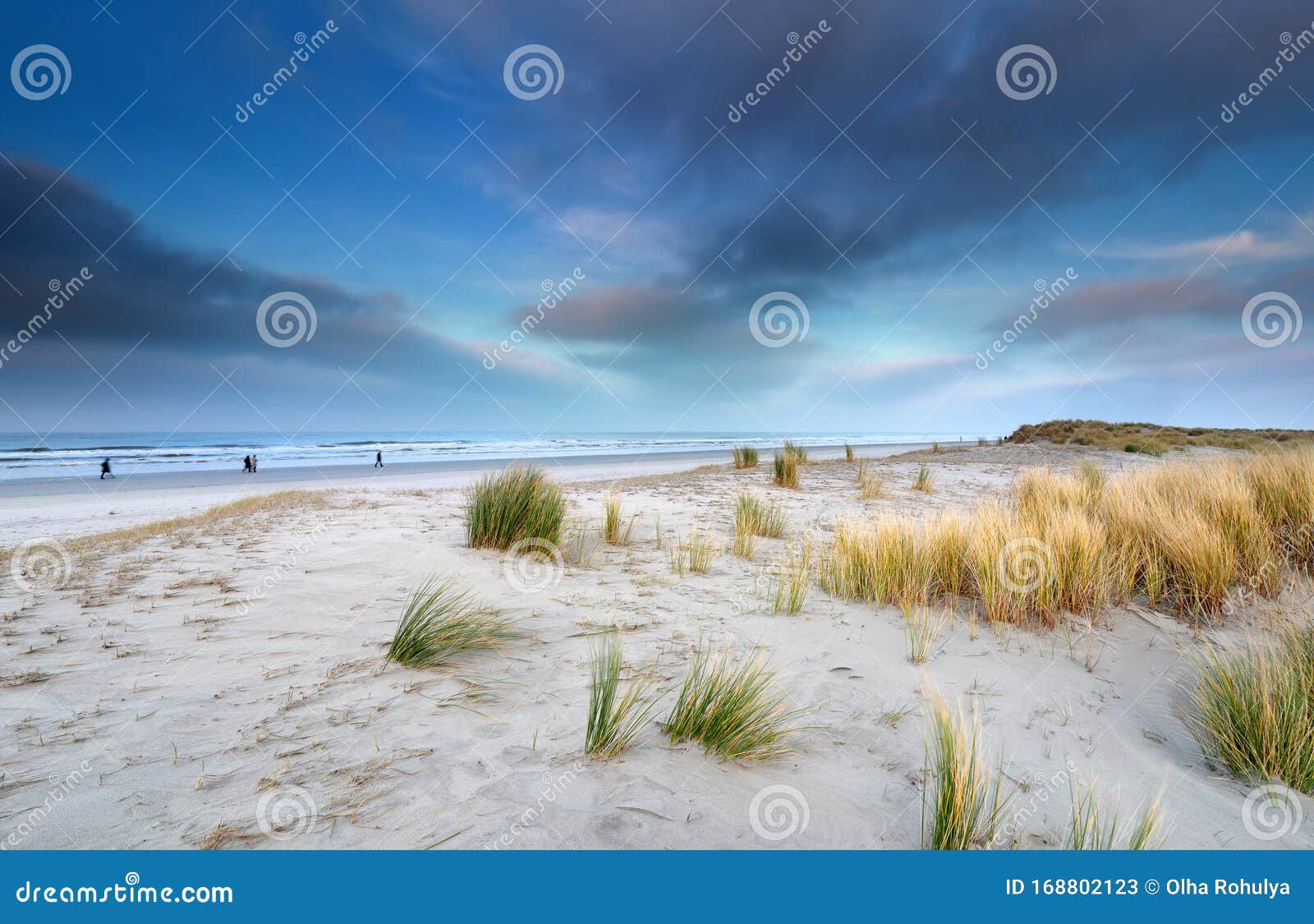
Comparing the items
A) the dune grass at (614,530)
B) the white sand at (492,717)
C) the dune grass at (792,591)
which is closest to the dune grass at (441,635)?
the white sand at (492,717)

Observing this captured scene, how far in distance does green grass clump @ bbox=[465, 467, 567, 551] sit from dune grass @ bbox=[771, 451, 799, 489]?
249 inches

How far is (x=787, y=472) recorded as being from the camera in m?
11.9

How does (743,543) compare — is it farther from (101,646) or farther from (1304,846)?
(101,646)

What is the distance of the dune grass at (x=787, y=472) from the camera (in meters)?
11.8

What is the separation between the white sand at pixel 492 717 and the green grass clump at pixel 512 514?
0.66 meters

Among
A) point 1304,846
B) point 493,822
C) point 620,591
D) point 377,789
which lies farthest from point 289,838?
A: point 1304,846

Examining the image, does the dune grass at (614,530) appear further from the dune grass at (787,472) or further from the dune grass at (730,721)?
the dune grass at (787,472)

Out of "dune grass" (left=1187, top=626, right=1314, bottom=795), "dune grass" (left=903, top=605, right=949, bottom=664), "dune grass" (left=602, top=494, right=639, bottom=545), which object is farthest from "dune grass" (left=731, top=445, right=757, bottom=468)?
"dune grass" (left=1187, top=626, right=1314, bottom=795)

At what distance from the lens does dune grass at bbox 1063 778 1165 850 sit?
2.02m

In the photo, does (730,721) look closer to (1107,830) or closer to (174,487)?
(1107,830)

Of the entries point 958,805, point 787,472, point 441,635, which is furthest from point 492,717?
point 787,472

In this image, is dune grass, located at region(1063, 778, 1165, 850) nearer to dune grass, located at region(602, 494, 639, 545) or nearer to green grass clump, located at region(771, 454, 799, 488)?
dune grass, located at region(602, 494, 639, 545)

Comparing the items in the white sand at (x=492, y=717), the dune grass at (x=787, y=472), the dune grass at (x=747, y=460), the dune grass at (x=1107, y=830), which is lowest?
the dune grass at (x=1107, y=830)

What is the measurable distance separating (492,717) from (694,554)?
318 cm
